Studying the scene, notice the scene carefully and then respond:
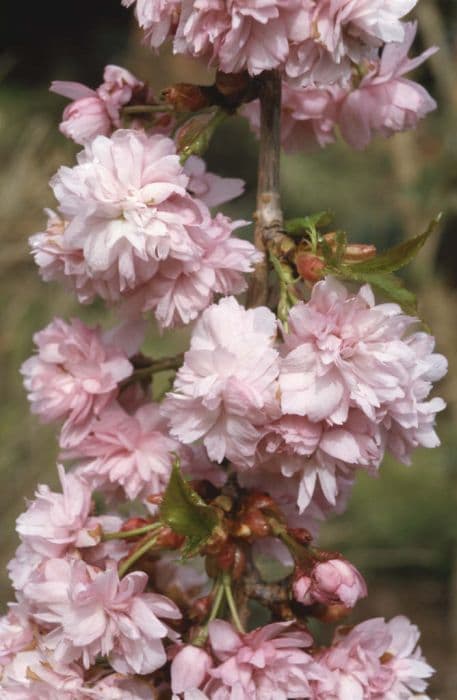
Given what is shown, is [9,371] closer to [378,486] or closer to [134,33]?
[378,486]

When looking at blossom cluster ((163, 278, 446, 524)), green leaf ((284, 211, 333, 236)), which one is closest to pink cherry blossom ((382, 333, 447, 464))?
blossom cluster ((163, 278, 446, 524))

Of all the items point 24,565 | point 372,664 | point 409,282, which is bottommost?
point 409,282

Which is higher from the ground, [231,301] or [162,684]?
[231,301]

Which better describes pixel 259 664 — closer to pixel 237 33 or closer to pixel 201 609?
pixel 201 609

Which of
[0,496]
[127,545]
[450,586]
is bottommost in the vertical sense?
[450,586]

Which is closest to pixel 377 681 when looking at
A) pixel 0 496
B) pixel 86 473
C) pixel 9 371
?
pixel 86 473

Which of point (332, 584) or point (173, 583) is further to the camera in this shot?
point (173, 583)

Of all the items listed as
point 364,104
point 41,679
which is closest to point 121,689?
point 41,679
